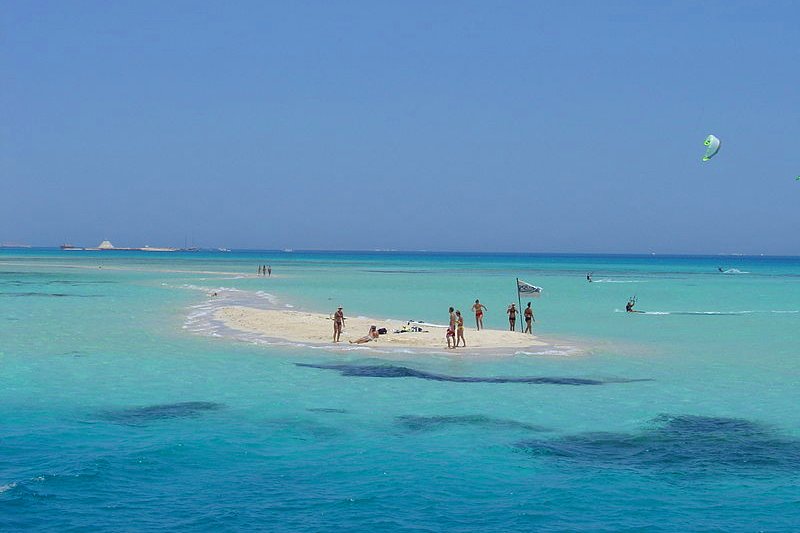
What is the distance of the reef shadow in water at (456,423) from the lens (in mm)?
18625


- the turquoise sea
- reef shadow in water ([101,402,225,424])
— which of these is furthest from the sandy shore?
reef shadow in water ([101,402,225,424])

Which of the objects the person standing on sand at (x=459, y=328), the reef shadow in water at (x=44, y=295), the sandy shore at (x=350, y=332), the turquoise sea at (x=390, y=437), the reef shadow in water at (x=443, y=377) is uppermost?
the person standing on sand at (x=459, y=328)

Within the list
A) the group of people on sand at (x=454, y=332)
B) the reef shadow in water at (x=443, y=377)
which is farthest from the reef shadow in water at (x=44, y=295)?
the reef shadow in water at (x=443, y=377)

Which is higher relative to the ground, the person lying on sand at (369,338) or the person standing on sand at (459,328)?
the person standing on sand at (459,328)

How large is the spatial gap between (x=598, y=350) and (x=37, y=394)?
21752 mm

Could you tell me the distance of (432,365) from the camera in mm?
28109

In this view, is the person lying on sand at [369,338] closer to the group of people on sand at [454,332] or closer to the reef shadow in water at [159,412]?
the group of people on sand at [454,332]

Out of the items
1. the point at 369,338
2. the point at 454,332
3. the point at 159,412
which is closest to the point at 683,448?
the point at 159,412

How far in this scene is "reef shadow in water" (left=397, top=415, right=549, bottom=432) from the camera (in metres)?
18.6

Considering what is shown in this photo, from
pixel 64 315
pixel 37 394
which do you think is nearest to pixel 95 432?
pixel 37 394

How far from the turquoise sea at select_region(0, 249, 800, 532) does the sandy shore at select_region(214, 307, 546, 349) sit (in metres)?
2.29

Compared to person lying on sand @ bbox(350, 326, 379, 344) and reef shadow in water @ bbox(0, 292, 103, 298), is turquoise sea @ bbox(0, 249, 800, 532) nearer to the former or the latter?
person lying on sand @ bbox(350, 326, 379, 344)

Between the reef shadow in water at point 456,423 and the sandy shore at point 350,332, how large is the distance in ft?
43.7

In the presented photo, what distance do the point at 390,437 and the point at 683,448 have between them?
637cm
